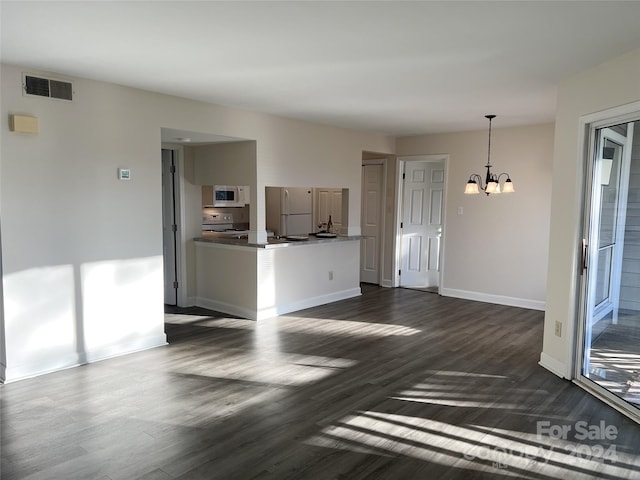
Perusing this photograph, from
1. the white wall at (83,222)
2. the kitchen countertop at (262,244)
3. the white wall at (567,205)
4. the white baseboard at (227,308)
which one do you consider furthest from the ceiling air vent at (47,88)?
the white wall at (567,205)

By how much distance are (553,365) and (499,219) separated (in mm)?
3010

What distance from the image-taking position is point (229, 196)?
23.8 ft

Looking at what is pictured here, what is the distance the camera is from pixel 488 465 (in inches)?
104

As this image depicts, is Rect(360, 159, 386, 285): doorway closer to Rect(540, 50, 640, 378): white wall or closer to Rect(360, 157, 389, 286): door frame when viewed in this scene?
Rect(360, 157, 389, 286): door frame

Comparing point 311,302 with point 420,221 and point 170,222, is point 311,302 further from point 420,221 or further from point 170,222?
point 420,221

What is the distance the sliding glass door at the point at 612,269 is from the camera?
3.38 metres

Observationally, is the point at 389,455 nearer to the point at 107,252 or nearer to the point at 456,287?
the point at 107,252

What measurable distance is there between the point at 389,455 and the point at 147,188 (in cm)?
325

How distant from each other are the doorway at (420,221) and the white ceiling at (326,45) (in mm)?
2896

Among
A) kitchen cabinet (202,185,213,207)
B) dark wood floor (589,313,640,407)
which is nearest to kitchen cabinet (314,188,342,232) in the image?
kitchen cabinet (202,185,213,207)

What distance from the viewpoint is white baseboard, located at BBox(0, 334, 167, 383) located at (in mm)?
3738

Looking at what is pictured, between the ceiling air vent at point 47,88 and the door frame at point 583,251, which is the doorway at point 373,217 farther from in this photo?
the ceiling air vent at point 47,88

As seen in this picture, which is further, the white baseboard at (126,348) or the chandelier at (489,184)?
the chandelier at (489,184)

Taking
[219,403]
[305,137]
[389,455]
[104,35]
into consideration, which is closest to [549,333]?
[389,455]
